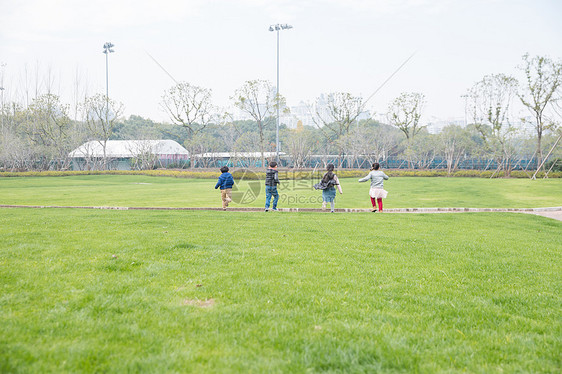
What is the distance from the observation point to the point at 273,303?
421 cm

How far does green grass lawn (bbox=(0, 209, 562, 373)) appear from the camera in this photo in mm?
3057

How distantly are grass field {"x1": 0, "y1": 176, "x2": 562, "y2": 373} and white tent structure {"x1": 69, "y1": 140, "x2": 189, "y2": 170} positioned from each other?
47.0 m

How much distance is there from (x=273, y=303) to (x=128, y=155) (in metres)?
57.6

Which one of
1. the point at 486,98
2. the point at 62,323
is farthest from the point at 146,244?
the point at 486,98

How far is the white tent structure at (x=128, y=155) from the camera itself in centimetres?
5288

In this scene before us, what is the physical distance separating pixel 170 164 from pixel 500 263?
55693 mm

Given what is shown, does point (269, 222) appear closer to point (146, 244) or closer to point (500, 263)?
point (146, 244)

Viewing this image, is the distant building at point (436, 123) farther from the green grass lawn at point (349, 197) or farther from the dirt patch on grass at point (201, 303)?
the dirt patch on grass at point (201, 303)

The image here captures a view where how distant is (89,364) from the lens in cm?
287

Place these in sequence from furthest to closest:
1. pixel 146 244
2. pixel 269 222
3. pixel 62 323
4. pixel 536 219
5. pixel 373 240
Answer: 1. pixel 536 219
2. pixel 269 222
3. pixel 373 240
4. pixel 146 244
5. pixel 62 323

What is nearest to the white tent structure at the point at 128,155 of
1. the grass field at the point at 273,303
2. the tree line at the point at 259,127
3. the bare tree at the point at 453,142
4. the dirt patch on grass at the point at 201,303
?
the tree line at the point at 259,127

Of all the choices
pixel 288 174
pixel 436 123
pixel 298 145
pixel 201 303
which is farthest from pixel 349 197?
pixel 436 123

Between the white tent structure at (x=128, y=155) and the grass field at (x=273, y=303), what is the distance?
47.0 meters

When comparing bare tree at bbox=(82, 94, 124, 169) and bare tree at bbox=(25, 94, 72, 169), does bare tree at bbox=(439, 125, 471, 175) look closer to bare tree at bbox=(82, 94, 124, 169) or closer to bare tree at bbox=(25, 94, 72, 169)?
bare tree at bbox=(82, 94, 124, 169)
